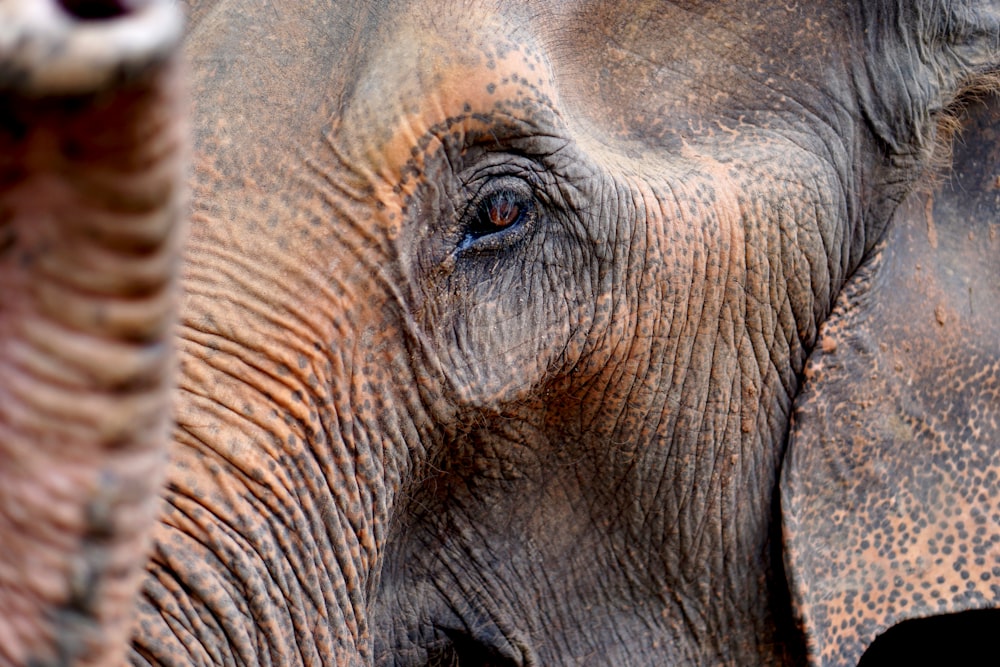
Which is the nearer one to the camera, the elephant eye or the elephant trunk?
the elephant trunk

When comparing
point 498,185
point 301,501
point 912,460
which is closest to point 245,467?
point 301,501

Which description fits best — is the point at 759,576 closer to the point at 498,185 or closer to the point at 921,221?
the point at 921,221

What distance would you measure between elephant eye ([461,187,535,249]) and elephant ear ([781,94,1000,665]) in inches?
26.8

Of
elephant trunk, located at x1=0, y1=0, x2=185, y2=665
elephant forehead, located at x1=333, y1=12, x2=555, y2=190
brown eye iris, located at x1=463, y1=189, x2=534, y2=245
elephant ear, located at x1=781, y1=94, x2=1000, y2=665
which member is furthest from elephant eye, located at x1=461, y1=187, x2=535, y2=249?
elephant trunk, located at x1=0, y1=0, x2=185, y2=665

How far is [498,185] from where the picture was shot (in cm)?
187

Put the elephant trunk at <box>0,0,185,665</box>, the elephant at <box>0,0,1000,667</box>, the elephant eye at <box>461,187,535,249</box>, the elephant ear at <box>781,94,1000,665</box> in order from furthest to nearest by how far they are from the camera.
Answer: the elephant ear at <box>781,94,1000,665</box> < the elephant eye at <box>461,187,535,249</box> < the elephant at <box>0,0,1000,667</box> < the elephant trunk at <box>0,0,185,665</box>

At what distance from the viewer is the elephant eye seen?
1855 mm

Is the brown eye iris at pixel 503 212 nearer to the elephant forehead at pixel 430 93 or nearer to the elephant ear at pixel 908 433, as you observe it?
the elephant forehead at pixel 430 93

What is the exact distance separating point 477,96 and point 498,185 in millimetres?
147

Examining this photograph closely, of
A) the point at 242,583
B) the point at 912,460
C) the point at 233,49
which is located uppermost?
the point at 233,49

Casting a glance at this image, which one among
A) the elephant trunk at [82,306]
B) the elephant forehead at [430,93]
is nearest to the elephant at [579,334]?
the elephant forehead at [430,93]

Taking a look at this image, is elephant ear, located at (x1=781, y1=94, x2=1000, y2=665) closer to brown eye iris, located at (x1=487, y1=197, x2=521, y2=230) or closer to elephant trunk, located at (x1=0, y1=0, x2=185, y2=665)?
brown eye iris, located at (x1=487, y1=197, x2=521, y2=230)

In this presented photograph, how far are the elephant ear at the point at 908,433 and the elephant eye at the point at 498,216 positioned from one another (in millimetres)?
680

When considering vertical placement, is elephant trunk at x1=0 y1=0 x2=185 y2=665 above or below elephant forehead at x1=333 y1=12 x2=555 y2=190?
below
